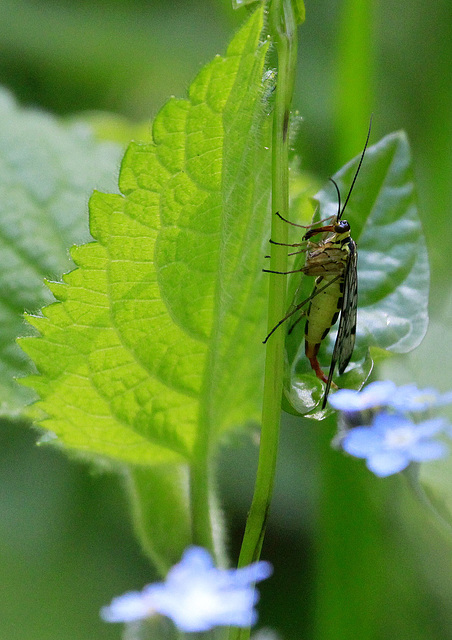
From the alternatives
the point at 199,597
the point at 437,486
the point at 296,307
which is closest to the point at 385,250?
the point at 296,307

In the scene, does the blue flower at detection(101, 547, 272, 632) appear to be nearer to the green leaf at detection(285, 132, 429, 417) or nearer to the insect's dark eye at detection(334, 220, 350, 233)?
the green leaf at detection(285, 132, 429, 417)

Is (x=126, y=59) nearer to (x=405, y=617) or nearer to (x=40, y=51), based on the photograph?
(x=40, y=51)

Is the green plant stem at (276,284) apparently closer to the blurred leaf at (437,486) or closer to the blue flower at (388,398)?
the blue flower at (388,398)

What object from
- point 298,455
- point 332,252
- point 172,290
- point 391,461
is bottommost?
point 391,461

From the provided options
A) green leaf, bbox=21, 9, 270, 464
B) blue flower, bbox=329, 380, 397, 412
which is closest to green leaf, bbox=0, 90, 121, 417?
green leaf, bbox=21, 9, 270, 464

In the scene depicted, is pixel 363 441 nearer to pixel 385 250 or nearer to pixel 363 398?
pixel 363 398

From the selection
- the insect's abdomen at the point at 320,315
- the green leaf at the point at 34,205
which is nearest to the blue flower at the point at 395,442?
the insect's abdomen at the point at 320,315

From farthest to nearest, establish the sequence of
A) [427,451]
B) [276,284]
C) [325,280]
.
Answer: [325,280], [427,451], [276,284]
